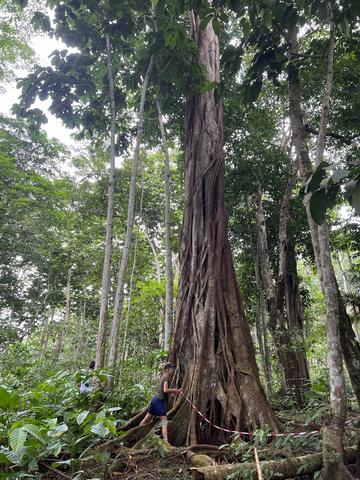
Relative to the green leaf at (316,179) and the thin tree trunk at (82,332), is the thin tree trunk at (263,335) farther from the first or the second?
the green leaf at (316,179)

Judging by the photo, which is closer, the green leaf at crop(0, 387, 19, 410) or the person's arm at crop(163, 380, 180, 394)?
the green leaf at crop(0, 387, 19, 410)

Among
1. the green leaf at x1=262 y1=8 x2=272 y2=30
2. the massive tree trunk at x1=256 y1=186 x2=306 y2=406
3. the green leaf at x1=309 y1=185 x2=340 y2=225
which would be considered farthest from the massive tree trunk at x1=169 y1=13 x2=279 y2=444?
the green leaf at x1=309 y1=185 x2=340 y2=225

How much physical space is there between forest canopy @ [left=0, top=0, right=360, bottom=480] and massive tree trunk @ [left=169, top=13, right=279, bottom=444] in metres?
0.02

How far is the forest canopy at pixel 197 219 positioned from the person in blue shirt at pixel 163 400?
0.02 meters

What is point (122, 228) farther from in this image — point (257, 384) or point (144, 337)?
point (257, 384)

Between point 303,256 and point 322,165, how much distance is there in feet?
25.3

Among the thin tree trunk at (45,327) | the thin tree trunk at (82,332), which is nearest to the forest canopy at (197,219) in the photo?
the thin tree trunk at (82,332)

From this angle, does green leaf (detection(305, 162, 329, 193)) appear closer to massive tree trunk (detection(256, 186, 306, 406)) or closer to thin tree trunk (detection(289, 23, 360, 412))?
thin tree trunk (detection(289, 23, 360, 412))

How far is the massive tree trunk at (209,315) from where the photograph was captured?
375 centimetres

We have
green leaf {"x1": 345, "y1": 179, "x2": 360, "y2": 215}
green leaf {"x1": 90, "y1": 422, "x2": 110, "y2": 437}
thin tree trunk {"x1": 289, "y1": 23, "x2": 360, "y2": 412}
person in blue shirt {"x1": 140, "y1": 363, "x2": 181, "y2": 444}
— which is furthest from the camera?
person in blue shirt {"x1": 140, "y1": 363, "x2": 181, "y2": 444}

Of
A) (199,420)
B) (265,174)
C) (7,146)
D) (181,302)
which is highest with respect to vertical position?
(7,146)

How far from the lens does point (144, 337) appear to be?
1289 cm

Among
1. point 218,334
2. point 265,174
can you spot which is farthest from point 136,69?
point 218,334

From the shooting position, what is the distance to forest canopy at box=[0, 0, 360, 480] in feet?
9.00
